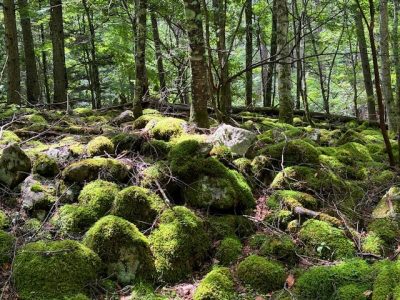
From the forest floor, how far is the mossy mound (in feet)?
0.05

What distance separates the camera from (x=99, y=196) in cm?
544

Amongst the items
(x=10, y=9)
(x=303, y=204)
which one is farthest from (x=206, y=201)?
(x=10, y=9)

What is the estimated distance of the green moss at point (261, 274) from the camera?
176 inches

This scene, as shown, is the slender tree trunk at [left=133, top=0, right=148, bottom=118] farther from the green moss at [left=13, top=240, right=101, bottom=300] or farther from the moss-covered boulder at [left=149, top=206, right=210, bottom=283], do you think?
the green moss at [left=13, top=240, right=101, bottom=300]

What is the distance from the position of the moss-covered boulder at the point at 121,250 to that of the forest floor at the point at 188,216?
0.04ft

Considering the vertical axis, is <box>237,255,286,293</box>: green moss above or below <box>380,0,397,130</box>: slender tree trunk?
below

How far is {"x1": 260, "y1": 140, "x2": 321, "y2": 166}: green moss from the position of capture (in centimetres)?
684

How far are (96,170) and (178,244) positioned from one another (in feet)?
5.69

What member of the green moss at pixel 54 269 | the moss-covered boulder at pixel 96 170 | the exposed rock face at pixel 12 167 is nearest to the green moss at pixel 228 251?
the green moss at pixel 54 269

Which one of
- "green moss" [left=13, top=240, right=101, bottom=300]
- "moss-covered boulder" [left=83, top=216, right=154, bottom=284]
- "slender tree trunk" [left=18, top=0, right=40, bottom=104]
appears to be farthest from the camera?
"slender tree trunk" [left=18, top=0, right=40, bottom=104]

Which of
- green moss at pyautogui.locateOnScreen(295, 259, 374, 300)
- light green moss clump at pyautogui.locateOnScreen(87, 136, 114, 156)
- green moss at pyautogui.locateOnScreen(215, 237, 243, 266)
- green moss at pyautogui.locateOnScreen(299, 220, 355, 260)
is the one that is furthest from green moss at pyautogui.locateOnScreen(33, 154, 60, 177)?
green moss at pyautogui.locateOnScreen(295, 259, 374, 300)

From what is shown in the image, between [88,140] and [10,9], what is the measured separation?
20.0 feet

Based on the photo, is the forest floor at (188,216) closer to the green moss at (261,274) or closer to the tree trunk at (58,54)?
the green moss at (261,274)

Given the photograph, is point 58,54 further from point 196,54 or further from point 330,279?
point 330,279
